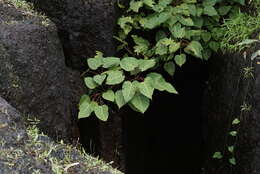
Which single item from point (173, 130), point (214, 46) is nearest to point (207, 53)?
point (214, 46)

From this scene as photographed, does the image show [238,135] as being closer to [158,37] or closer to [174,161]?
[158,37]

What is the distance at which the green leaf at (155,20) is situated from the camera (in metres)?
3.89

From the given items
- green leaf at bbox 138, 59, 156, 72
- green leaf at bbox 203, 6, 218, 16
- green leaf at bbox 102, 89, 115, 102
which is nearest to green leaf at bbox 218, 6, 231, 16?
green leaf at bbox 203, 6, 218, 16

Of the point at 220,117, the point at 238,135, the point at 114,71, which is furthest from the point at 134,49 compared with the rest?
the point at 238,135

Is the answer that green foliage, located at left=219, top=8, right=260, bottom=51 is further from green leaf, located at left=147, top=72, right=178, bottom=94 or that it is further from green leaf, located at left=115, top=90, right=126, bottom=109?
green leaf, located at left=115, top=90, right=126, bottom=109

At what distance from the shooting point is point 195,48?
3814 millimetres

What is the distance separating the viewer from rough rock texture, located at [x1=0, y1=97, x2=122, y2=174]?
2.04 metres

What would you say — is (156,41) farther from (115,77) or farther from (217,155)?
(217,155)

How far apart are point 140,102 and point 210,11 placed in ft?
3.64

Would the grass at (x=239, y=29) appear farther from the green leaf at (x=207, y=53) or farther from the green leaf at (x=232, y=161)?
the green leaf at (x=232, y=161)

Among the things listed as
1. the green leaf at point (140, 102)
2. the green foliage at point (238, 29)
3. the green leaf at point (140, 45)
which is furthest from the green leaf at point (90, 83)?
the green foliage at point (238, 29)

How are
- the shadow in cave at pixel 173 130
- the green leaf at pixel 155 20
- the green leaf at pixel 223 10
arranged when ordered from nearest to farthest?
the green leaf at pixel 155 20, the green leaf at pixel 223 10, the shadow in cave at pixel 173 130

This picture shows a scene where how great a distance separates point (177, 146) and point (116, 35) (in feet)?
5.36

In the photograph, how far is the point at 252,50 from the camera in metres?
3.43
